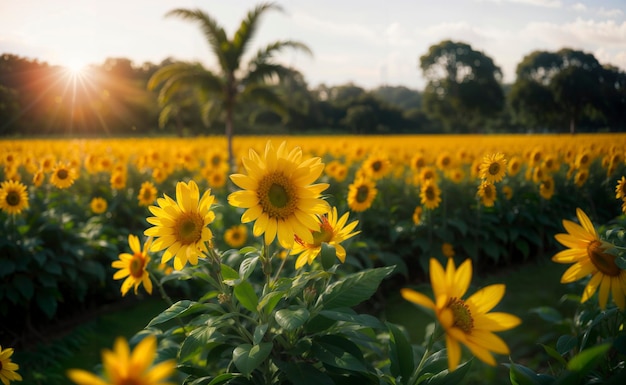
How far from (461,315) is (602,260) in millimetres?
422

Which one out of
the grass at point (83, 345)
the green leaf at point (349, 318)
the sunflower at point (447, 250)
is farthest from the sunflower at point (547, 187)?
the grass at point (83, 345)

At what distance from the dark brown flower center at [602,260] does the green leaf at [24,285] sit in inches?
137

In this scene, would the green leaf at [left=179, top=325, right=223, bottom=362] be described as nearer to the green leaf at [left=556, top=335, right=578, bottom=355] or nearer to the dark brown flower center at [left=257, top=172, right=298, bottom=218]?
the dark brown flower center at [left=257, top=172, right=298, bottom=218]

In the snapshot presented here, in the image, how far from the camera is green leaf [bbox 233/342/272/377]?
1.07 metres

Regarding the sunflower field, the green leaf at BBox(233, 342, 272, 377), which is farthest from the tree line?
the green leaf at BBox(233, 342, 272, 377)

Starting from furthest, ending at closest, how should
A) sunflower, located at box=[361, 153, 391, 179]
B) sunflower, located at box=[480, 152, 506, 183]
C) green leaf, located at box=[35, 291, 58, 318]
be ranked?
1. sunflower, located at box=[361, 153, 391, 179]
2. green leaf, located at box=[35, 291, 58, 318]
3. sunflower, located at box=[480, 152, 506, 183]

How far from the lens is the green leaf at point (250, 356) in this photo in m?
1.07

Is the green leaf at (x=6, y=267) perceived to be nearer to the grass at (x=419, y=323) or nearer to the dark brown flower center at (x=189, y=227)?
the grass at (x=419, y=323)

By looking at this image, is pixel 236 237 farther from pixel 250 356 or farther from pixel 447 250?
pixel 250 356

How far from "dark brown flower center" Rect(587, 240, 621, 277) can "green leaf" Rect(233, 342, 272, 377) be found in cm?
80

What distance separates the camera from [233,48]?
12.4 m

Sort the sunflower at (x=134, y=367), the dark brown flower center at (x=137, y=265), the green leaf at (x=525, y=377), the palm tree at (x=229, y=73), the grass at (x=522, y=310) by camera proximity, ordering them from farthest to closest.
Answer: the palm tree at (x=229, y=73) < the grass at (x=522, y=310) < the dark brown flower center at (x=137, y=265) < the green leaf at (x=525, y=377) < the sunflower at (x=134, y=367)

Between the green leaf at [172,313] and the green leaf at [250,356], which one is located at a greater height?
the green leaf at [172,313]

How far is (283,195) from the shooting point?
47.0 inches
